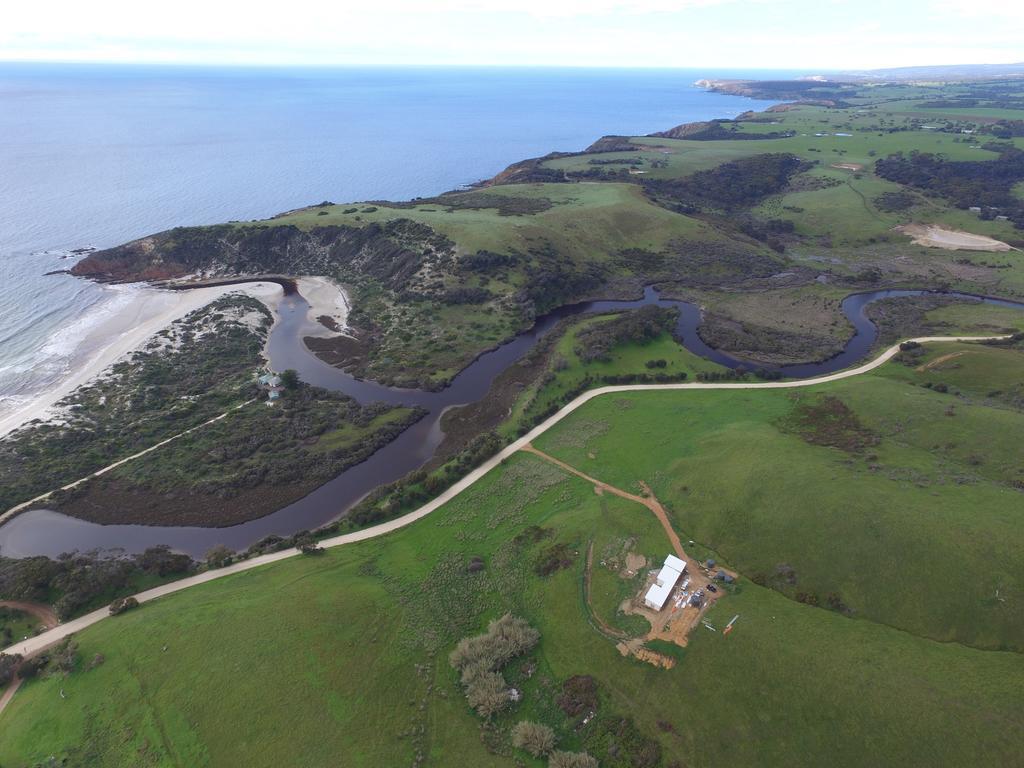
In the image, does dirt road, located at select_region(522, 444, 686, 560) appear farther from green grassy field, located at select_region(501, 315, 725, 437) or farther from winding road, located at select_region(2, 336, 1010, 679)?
green grassy field, located at select_region(501, 315, 725, 437)

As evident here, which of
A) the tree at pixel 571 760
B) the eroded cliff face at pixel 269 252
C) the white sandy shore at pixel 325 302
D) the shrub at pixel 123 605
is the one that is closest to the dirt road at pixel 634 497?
the tree at pixel 571 760

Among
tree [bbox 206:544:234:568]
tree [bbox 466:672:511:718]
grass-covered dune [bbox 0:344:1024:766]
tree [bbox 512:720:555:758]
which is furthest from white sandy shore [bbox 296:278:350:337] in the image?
tree [bbox 512:720:555:758]

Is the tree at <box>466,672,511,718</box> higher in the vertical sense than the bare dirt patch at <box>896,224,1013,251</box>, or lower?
lower

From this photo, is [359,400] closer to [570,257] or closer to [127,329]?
[127,329]

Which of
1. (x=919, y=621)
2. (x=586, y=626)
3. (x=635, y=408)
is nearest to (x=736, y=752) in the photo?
(x=586, y=626)

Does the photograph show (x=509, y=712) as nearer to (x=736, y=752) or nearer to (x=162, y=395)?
(x=736, y=752)

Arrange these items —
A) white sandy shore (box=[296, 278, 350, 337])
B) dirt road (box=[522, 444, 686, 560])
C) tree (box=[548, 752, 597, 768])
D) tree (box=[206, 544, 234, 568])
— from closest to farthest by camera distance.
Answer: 1. tree (box=[548, 752, 597, 768])
2. dirt road (box=[522, 444, 686, 560])
3. tree (box=[206, 544, 234, 568])
4. white sandy shore (box=[296, 278, 350, 337])
